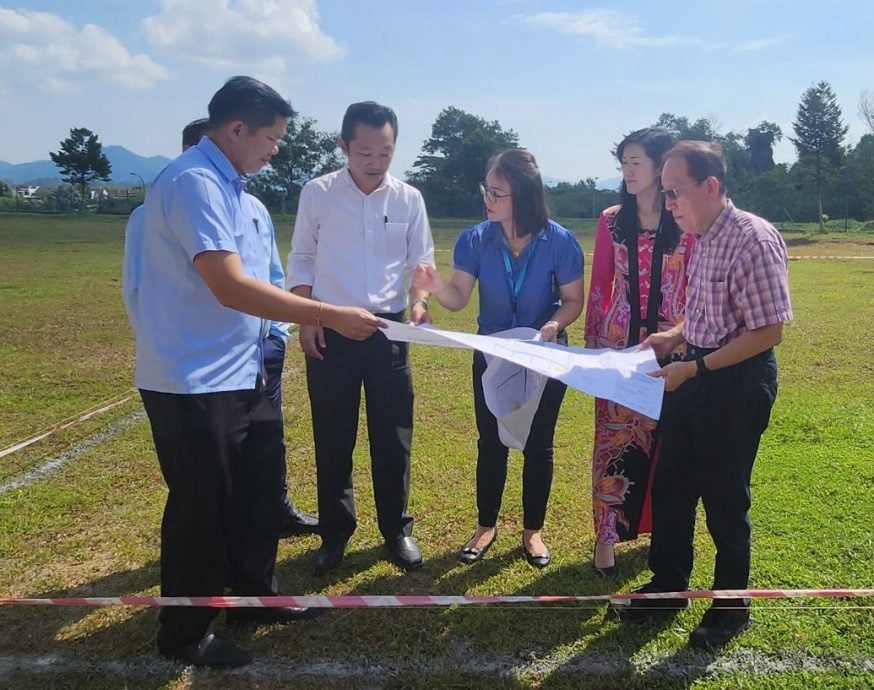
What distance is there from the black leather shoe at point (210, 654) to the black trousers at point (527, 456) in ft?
4.73

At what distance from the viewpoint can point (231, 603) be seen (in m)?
2.65

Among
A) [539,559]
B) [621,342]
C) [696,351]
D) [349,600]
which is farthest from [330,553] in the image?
[696,351]

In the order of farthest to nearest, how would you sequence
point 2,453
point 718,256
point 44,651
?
1. point 2,453
2. point 44,651
3. point 718,256

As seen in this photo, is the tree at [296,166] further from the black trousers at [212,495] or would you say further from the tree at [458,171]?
the black trousers at [212,495]

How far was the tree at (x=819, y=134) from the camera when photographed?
45.3 metres

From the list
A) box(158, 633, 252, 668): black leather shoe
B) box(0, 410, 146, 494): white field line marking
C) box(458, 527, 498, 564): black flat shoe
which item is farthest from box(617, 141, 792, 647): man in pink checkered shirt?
box(0, 410, 146, 494): white field line marking

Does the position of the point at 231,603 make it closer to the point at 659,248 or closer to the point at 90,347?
the point at 659,248

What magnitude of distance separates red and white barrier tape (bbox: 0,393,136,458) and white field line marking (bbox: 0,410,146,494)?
0.20m

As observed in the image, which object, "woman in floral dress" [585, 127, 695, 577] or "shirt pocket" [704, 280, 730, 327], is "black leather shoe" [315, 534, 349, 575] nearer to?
"woman in floral dress" [585, 127, 695, 577]

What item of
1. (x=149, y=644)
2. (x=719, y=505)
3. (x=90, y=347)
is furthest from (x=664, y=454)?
(x=90, y=347)

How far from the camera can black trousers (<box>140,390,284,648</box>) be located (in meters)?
2.56

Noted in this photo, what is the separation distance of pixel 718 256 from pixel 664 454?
862 mm

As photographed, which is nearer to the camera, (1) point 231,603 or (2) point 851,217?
(1) point 231,603

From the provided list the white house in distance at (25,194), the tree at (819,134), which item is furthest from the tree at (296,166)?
the tree at (819,134)
